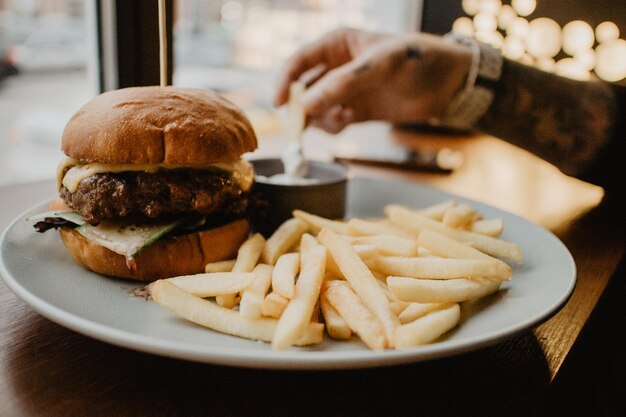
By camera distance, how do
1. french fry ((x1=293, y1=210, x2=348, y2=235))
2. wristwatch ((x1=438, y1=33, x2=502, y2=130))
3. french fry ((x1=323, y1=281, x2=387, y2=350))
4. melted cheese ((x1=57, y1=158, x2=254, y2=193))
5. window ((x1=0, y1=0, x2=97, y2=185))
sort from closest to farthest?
french fry ((x1=323, y1=281, x2=387, y2=350)) < melted cheese ((x1=57, y1=158, x2=254, y2=193)) < french fry ((x1=293, y1=210, x2=348, y2=235)) < wristwatch ((x1=438, y1=33, x2=502, y2=130)) < window ((x1=0, y1=0, x2=97, y2=185))

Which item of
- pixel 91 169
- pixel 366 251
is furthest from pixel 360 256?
pixel 91 169

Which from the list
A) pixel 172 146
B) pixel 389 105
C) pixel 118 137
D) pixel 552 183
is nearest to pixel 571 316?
pixel 172 146

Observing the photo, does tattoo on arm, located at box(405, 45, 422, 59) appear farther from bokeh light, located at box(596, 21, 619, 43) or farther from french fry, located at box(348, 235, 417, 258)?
bokeh light, located at box(596, 21, 619, 43)

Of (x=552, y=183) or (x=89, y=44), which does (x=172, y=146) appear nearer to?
(x=89, y=44)

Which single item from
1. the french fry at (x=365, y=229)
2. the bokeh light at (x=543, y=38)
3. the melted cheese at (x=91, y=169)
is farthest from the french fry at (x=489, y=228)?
the bokeh light at (x=543, y=38)

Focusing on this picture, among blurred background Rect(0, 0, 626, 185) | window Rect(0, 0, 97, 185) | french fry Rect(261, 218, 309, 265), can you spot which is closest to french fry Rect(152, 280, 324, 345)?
french fry Rect(261, 218, 309, 265)

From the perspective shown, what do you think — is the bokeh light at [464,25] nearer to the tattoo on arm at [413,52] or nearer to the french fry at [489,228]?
the tattoo on arm at [413,52]
